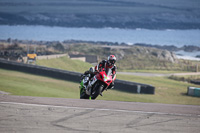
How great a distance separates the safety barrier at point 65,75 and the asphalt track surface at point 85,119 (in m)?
16.8

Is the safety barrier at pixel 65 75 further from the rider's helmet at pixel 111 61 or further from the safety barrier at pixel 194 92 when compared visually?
the rider's helmet at pixel 111 61

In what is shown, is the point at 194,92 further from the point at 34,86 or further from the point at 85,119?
the point at 85,119

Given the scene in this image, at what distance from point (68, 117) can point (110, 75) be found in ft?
14.3

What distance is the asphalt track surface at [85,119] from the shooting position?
7637 mm

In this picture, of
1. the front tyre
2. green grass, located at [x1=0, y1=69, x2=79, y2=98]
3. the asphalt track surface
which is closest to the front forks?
the front tyre

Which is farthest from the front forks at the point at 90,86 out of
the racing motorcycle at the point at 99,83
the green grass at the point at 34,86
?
the green grass at the point at 34,86

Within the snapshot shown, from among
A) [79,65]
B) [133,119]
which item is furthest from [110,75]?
[79,65]

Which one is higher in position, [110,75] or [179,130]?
[110,75]

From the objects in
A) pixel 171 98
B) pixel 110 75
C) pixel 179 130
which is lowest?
pixel 171 98

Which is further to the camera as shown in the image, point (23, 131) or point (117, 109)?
point (117, 109)

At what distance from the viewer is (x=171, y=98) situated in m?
28.2

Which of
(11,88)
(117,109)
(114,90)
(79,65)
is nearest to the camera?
(117,109)

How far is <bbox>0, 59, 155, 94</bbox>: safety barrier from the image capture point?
27172 mm

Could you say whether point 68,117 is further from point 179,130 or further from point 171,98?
point 171,98
